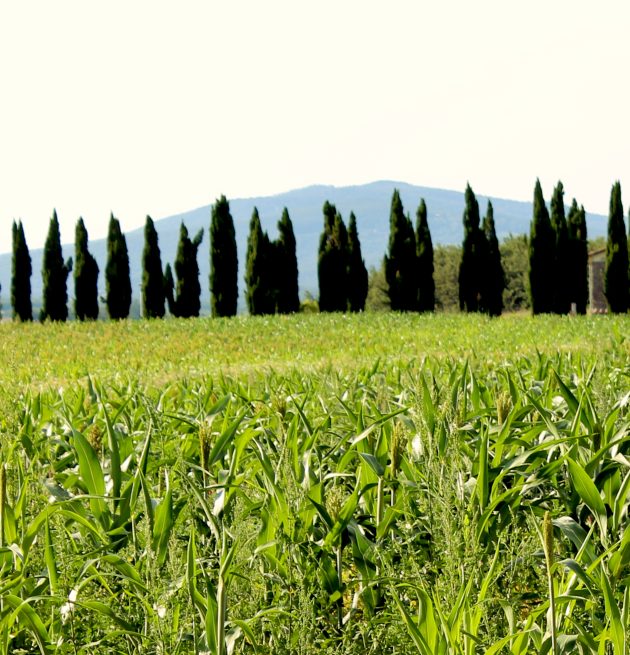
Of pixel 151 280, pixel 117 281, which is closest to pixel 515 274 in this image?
pixel 151 280

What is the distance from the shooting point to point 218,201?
4216 centimetres

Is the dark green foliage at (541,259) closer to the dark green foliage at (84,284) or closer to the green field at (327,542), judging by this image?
the dark green foliage at (84,284)

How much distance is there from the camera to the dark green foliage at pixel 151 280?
43625mm

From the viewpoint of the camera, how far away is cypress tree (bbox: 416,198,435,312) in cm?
4403

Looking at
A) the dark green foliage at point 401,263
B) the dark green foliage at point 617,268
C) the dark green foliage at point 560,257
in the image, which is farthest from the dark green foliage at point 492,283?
the dark green foliage at point 617,268

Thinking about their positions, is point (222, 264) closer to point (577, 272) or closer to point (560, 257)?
point (560, 257)

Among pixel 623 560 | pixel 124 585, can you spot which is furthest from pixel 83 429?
pixel 623 560

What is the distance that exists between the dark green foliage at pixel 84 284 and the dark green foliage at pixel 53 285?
65 centimetres

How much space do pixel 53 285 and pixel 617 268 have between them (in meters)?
29.5

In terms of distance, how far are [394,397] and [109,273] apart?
37.7 metres

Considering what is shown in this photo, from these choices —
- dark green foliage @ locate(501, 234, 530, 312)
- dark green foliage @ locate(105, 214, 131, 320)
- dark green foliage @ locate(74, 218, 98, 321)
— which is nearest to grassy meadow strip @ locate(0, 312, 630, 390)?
dark green foliage @ locate(74, 218, 98, 321)

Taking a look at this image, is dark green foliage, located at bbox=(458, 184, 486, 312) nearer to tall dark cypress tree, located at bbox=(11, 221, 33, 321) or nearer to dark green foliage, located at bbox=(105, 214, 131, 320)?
dark green foliage, located at bbox=(105, 214, 131, 320)

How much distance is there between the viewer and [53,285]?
1655 inches

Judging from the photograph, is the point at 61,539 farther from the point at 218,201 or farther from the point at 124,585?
the point at 218,201
